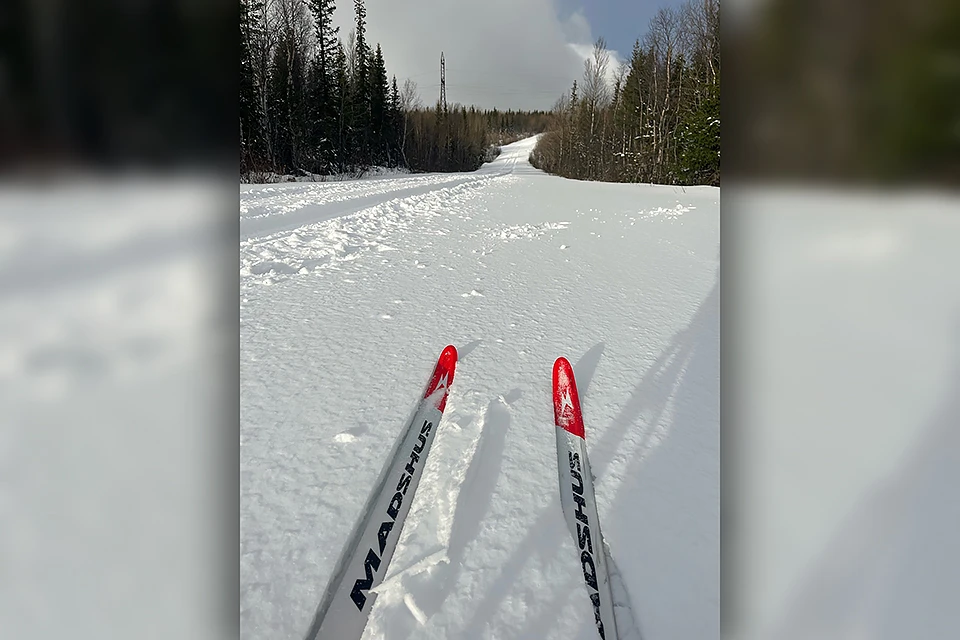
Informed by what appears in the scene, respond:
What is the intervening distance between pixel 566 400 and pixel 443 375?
19.2 inches

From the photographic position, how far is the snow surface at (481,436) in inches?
33.8

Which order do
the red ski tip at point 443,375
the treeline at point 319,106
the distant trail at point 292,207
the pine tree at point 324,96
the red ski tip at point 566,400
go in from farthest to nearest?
the pine tree at point 324,96 < the treeline at point 319,106 < the distant trail at point 292,207 < the red ski tip at point 443,375 < the red ski tip at point 566,400

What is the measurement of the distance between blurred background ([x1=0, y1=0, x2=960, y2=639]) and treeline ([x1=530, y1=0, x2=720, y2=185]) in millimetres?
6252

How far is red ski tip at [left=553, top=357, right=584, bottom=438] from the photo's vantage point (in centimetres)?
139

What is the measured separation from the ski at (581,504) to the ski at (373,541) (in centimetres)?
40

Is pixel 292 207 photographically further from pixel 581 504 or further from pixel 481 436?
pixel 581 504
